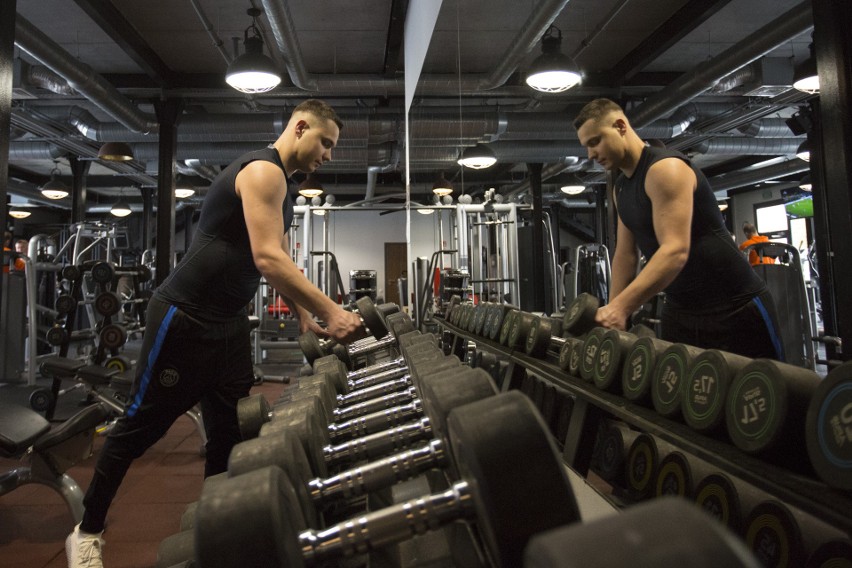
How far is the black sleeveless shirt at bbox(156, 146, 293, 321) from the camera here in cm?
157

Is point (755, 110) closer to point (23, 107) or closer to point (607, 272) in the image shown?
point (607, 272)

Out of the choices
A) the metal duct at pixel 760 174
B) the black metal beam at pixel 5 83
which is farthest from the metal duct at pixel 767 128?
the black metal beam at pixel 5 83

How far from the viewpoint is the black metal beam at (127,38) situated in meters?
4.41

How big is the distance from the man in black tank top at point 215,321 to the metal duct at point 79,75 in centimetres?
345

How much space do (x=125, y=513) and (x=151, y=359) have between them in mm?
1152

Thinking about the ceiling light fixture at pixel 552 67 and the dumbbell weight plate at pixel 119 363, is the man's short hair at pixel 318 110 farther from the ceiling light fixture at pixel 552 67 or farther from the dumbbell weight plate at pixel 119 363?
the dumbbell weight plate at pixel 119 363

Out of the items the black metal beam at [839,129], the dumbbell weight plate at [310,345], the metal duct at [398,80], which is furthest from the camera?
the metal duct at [398,80]

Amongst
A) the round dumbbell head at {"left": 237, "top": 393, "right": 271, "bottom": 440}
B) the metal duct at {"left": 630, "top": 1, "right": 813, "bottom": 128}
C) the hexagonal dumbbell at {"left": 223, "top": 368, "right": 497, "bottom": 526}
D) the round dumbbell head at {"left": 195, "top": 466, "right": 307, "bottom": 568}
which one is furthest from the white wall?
the round dumbbell head at {"left": 195, "top": 466, "right": 307, "bottom": 568}

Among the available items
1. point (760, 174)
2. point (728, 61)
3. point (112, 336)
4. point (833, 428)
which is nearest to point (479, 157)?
point (728, 61)

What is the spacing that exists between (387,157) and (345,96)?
166 cm

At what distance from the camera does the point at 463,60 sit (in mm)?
5027

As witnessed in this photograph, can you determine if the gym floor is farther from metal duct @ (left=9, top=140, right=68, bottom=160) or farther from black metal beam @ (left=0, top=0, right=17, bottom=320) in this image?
metal duct @ (left=9, top=140, right=68, bottom=160)

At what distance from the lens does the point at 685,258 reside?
4.91 feet

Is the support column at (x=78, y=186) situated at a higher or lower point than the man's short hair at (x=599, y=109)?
higher
